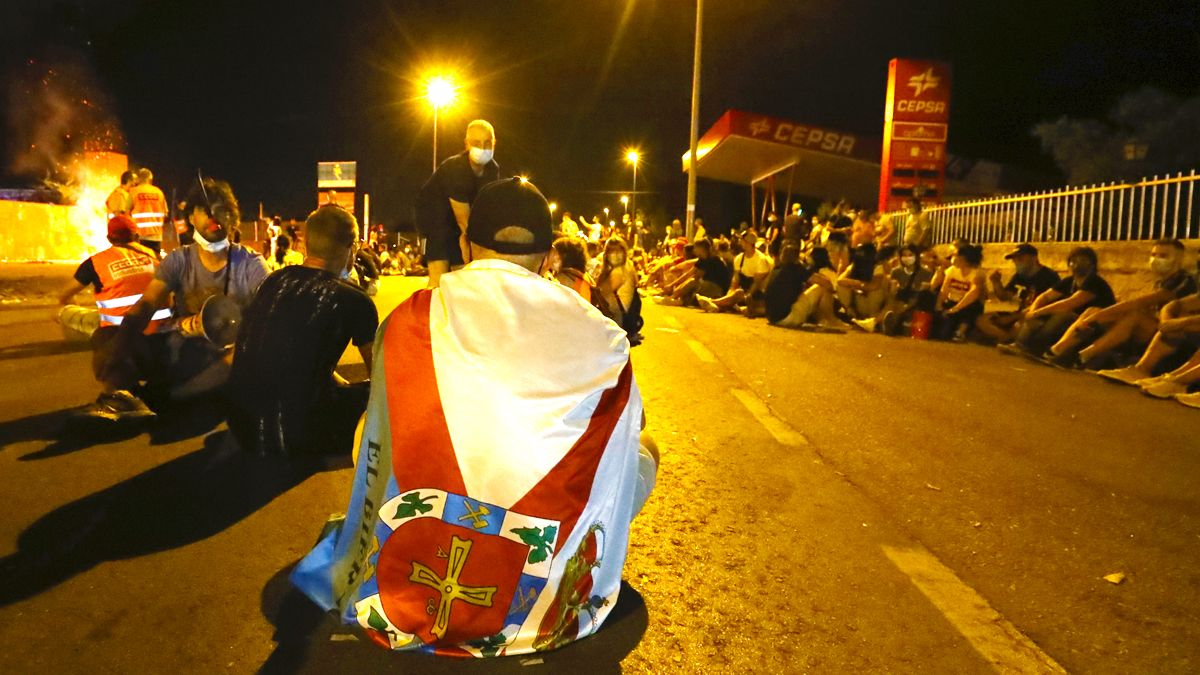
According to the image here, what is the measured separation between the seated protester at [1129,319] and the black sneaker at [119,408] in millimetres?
9069

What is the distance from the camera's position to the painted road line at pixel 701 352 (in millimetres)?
10672

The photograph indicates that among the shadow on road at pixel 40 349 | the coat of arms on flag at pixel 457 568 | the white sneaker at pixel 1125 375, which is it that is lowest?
the shadow on road at pixel 40 349

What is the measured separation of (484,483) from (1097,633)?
7.52 ft

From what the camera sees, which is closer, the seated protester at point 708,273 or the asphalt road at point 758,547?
the asphalt road at point 758,547

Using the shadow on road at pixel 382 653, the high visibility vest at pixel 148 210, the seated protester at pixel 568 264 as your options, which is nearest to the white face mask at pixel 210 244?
the seated protester at pixel 568 264

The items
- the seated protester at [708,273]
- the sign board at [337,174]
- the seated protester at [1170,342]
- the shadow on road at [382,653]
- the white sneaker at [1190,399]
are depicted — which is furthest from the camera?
the sign board at [337,174]

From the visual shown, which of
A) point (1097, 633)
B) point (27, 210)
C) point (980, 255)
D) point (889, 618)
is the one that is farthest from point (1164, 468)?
point (27, 210)

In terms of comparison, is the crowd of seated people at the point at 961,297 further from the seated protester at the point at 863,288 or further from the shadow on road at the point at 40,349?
the shadow on road at the point at 40,349

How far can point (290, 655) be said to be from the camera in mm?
3180

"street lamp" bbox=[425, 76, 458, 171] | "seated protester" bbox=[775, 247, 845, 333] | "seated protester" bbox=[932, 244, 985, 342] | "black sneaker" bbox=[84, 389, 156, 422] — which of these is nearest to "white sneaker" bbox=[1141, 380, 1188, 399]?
"seated protester" bbox=[932, 244, 985, 342]

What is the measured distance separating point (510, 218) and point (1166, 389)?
7849 millimetres

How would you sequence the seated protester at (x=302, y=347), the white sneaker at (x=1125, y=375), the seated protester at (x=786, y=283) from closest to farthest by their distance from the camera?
the seated protester at (x=302, y=347)
the white sneaker at (x=1125, y=375)
the seated protester at (x=786, y=283)

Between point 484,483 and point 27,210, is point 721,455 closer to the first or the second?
point 484,483

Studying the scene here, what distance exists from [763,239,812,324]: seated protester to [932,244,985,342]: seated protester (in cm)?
195
